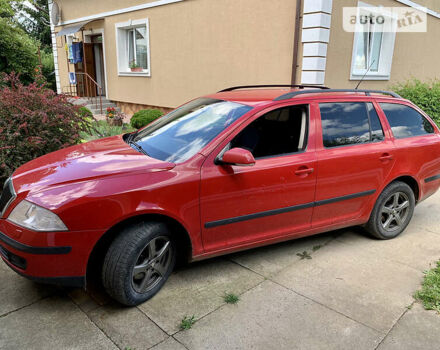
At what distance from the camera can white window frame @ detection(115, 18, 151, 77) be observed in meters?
11.3

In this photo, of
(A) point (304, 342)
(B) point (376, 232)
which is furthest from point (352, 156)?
(A) point (304, 342)

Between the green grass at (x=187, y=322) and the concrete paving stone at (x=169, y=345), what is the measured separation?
13 centimetres

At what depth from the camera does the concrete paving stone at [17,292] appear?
271cm

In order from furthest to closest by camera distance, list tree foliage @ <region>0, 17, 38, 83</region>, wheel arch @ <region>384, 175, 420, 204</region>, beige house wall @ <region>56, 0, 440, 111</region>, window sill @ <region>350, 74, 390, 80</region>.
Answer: tree foliage @ <region>0, 17, 38, 83</region> → window sill @ <region>350, 74, 390, 80</region> → beige house wall @ <region>56, 0, 440, 111</region> → wheel arch @ <region>384, 175, 420, 204</region>

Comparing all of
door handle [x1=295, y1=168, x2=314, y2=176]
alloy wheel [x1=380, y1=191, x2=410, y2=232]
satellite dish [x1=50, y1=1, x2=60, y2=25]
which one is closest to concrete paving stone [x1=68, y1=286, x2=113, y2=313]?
door handle [x1=295, y1=168, x2=314, y2=176]

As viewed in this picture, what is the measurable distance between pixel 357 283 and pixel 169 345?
1717 millimetres

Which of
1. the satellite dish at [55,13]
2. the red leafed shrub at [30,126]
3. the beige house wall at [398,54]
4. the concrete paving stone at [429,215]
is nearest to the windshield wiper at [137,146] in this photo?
the red leafed shrub at [30,126]

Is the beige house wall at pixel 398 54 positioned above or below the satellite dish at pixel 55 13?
below

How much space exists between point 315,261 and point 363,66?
7.11 meters

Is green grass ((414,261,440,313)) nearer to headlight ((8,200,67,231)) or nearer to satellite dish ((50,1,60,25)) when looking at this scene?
headlight ((8,200,67,231))

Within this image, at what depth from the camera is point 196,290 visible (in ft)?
9.80

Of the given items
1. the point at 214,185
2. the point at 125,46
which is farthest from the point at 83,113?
the point at 125,46

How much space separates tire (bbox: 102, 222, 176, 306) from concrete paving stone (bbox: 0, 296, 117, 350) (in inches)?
11.6

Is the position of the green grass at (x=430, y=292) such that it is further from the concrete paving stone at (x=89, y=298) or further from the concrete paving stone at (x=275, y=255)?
the concrete paving stone at (x=89, y=298)
